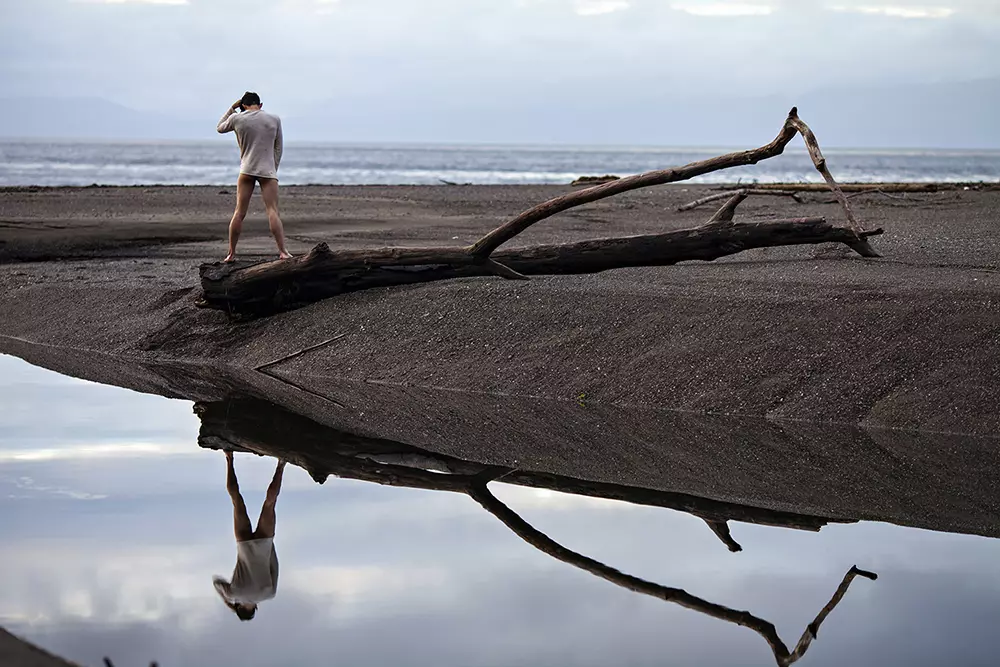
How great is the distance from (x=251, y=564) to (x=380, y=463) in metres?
2.27

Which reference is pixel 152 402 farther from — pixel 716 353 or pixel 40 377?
pixel 716 353

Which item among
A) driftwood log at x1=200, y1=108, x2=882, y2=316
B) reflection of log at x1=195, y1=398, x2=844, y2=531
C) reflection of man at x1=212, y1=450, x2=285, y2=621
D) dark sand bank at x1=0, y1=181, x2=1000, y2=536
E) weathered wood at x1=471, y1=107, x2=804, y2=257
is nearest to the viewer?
reflection of man at x1=212, y1=450, x2=285, y2=621

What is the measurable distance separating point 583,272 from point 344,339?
2518mm

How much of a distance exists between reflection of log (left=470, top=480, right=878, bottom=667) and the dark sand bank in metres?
1.15

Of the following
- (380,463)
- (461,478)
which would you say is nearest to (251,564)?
(461,478)

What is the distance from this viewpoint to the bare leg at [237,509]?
20.1 ft

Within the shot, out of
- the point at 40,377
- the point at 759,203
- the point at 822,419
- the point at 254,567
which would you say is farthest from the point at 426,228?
the point at 254,567

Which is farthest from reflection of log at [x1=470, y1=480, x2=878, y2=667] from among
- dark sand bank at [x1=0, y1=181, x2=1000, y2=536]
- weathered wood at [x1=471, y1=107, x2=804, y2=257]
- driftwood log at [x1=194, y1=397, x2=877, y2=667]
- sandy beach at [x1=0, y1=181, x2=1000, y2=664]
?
weathered wood at [x1=471, y1=107, x2=804, y2=257]

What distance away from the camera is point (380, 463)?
7.80 metres

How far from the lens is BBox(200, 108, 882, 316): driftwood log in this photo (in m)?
12.1

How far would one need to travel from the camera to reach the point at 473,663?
14.5 feet

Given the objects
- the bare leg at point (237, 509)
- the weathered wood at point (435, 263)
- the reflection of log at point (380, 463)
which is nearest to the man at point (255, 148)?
the weathered wood at point (435, 263)

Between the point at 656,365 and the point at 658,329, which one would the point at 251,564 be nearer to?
the point at 656,365

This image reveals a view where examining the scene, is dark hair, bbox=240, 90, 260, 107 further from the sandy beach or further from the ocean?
the ocean
